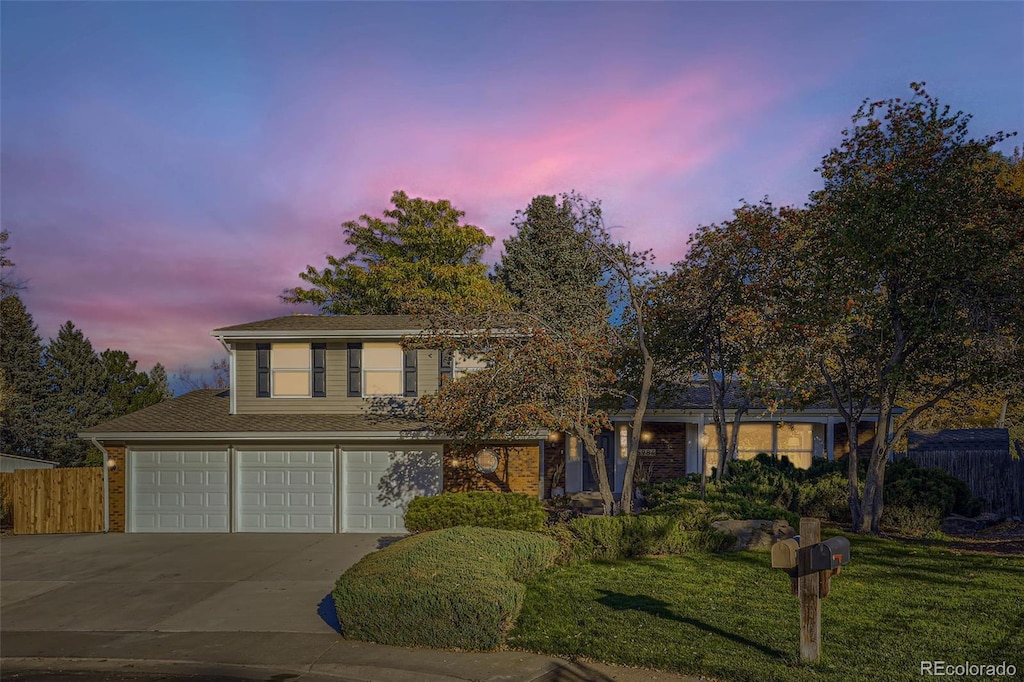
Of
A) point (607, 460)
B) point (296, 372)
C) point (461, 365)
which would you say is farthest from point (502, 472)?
point (607, 460)

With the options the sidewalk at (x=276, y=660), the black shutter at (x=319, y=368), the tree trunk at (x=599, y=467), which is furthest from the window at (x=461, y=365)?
the sidewalk at (x=276, y=660)

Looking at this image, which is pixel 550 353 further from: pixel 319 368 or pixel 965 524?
pixel 965 524

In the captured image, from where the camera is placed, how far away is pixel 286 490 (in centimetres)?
→ 1877

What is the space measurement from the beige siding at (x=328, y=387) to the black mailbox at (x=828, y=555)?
1310 cm

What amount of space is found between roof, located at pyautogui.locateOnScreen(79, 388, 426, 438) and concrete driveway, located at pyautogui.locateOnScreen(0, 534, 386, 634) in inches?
99.3

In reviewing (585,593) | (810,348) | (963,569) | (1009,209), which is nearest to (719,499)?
(810,348)

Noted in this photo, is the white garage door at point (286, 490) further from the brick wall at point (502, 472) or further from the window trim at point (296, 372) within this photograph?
the brick wall at point (502, 472)

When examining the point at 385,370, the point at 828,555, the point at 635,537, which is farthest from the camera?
the point at 385,370

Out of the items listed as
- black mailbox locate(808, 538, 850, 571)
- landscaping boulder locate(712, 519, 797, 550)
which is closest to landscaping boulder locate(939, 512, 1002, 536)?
landscaping boulder locate(712, 519, 797, 550)

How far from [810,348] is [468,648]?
Answer: 10.0 meters

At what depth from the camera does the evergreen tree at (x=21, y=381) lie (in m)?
35.4

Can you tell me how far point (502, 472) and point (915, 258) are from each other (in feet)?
33.8

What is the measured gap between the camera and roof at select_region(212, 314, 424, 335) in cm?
1958

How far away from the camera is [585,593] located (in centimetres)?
1080
